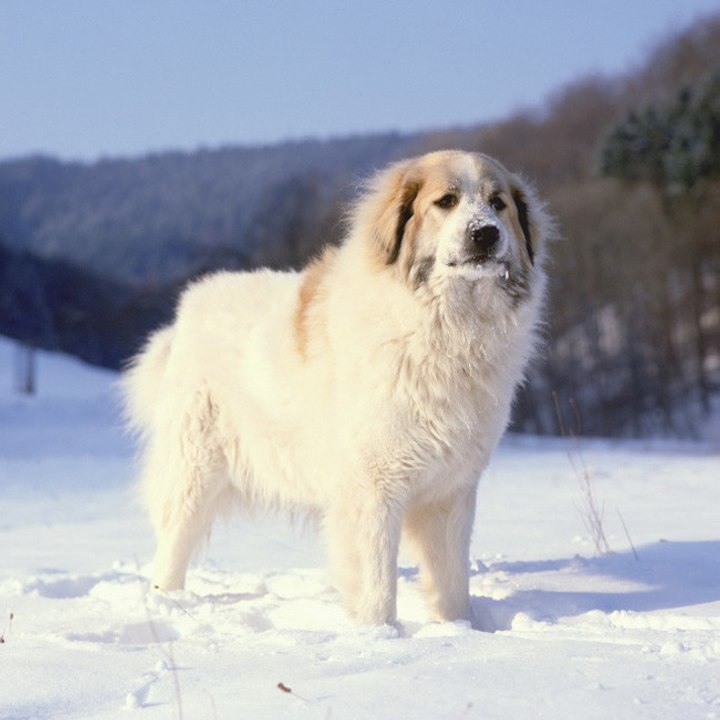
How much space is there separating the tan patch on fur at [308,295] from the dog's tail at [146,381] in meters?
0.96

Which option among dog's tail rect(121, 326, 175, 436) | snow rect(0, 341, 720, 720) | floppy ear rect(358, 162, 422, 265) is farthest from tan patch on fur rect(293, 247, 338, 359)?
snow rect(0, 341, 720, 720)

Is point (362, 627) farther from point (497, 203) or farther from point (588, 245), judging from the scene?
point (588, 245)

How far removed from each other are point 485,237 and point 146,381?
2.18 m

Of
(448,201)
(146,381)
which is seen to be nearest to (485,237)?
(448,201)

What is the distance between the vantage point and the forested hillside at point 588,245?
30.0m

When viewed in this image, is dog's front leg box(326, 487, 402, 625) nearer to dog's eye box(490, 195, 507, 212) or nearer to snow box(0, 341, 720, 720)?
snow box(0, 341, 720, 720)

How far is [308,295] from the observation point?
452 cm

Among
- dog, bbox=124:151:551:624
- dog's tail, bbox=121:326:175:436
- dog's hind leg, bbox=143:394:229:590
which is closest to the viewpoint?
dog, bbox=124:151:551:624

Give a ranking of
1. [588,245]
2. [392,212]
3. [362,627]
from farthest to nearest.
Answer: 1. [588,245]
2. [392,212]
3. [362,627]

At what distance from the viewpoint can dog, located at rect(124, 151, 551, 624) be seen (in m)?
3.96

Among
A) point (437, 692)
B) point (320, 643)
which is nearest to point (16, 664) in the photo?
point (320, 643)

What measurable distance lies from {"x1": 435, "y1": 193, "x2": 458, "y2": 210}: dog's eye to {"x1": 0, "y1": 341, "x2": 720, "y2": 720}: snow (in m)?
1.59

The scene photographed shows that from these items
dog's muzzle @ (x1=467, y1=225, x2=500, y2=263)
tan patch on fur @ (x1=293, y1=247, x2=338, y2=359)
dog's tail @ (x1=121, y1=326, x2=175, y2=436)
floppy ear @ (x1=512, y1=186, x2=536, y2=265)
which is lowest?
dog's tail @ (x1=121, y1=326, x2=175, y2=436)

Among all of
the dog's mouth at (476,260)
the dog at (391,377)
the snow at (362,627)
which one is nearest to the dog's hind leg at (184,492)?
the dog at (391,377)
